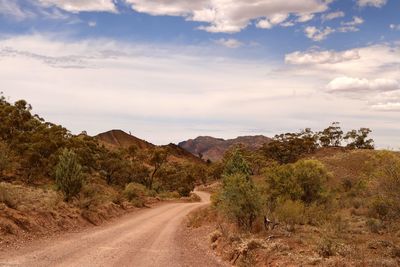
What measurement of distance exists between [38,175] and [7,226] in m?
27.0

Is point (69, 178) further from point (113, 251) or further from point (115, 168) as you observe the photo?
point (115, 168)

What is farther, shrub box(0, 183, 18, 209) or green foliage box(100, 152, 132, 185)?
green foliage box(100, 152, 132, 185)

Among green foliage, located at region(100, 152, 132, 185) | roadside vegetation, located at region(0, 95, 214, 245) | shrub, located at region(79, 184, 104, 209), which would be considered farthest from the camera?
green foliage, located at region(100, 152, 132, 185)

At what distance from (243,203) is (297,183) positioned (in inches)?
306

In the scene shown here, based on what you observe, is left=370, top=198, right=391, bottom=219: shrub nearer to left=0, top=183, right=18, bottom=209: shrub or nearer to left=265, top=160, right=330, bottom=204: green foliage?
left=265, top=160, right=330, bottom=204: green foliage

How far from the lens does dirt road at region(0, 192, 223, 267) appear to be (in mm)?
13656

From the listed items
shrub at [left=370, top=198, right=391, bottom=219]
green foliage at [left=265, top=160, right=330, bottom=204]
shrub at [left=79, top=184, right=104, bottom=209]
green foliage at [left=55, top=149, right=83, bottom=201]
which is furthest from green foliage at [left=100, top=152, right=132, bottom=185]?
shrub at [left=370, top=198, right=391, bottom=219]

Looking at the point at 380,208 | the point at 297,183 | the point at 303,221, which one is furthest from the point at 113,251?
the point at 297,183

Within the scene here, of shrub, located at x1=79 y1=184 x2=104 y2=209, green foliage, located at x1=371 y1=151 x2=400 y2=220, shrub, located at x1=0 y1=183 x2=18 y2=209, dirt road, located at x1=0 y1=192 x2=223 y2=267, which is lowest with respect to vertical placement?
dirt road, located at x1=0 y1=192 x2=223 y2=267

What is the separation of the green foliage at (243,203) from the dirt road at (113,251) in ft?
7.30

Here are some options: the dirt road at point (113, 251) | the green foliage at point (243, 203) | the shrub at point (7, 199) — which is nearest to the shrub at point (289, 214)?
the green foliage at point (243, 203)

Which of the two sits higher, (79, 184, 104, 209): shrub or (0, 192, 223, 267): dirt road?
(79, 184, 104, 209): shrub

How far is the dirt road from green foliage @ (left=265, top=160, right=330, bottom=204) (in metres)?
6.47

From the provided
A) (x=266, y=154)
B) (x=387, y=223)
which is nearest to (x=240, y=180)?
(x=387, y=223)
